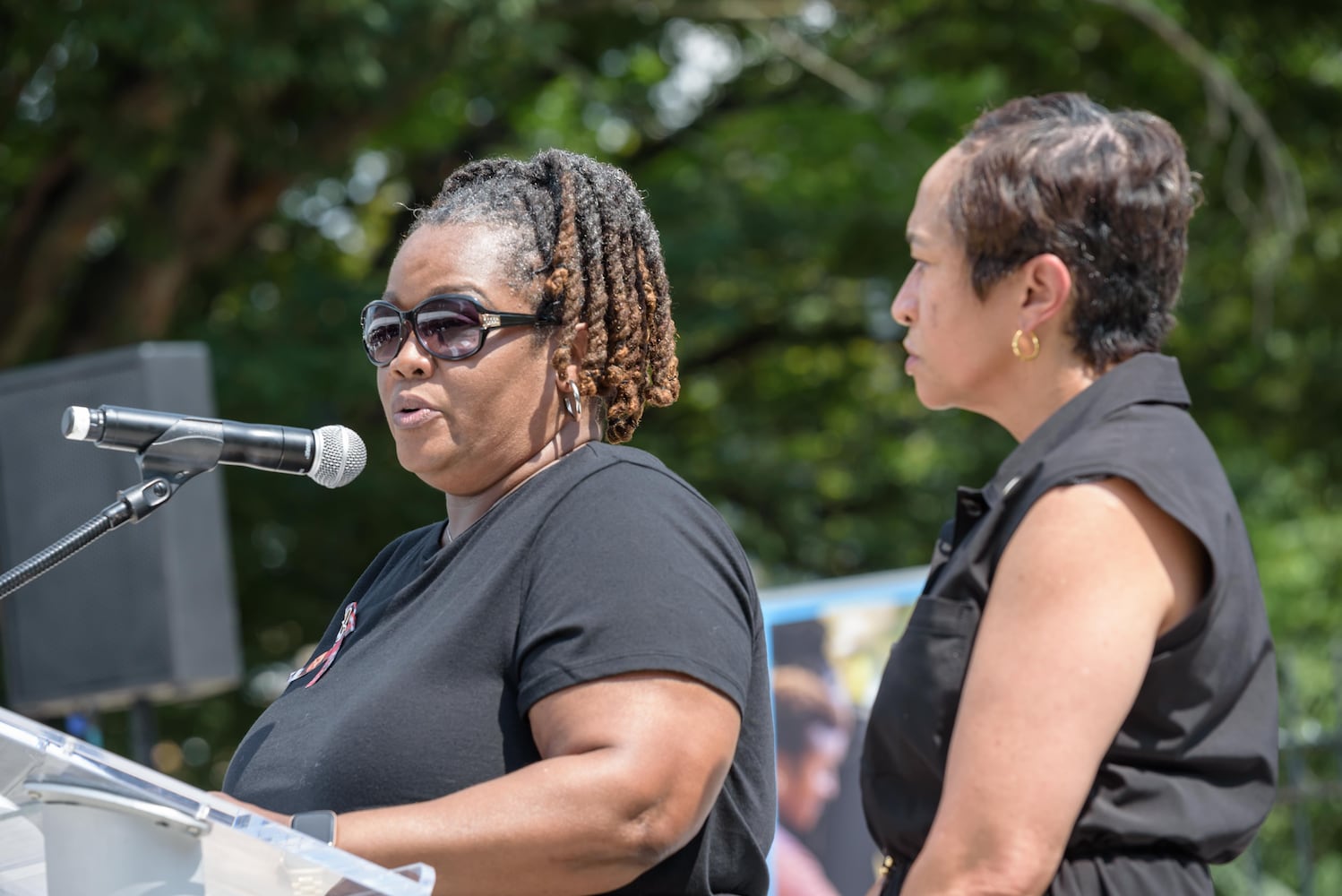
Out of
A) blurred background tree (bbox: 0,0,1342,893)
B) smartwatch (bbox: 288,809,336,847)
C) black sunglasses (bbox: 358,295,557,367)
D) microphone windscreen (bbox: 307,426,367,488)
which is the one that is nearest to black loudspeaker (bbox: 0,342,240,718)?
blurred background tree (bbox: 0,0,1342,893)

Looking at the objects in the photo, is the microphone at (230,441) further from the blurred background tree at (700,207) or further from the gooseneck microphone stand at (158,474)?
the blurred background tree at (700,207)

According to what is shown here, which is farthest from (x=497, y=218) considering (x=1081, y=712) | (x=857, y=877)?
(x=857, y=877)

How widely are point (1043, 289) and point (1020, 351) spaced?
8 cm

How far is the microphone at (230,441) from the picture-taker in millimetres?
2107

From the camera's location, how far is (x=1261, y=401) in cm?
972

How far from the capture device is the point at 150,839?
58.1 inches

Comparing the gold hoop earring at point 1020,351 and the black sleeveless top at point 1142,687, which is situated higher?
the gold hoop earring at point 1020,351

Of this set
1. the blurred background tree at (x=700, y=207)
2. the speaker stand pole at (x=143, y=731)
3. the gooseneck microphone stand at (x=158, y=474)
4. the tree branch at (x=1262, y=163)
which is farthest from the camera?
the tree branch at (x=1262, y=163)

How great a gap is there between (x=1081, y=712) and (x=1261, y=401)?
8.72 metres

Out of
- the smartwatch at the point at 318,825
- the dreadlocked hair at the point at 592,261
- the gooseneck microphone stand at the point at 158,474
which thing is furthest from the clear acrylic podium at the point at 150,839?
the dreadlocked hair at the point at 592,261

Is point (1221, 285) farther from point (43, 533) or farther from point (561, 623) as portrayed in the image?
point (561, 623)

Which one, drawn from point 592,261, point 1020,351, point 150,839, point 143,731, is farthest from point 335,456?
point 143,731

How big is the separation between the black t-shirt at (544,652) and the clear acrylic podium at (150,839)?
0.39 m

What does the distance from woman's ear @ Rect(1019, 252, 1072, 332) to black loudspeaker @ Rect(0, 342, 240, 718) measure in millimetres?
4024
